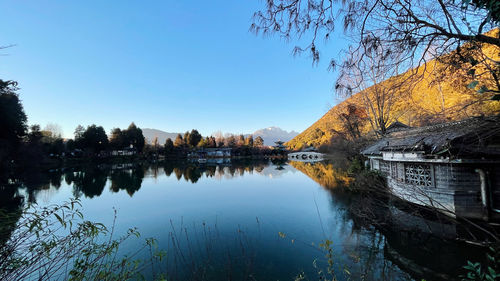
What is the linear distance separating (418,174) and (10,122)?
25.2 meters

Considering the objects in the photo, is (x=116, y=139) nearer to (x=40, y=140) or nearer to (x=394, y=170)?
(x=40, y=140)

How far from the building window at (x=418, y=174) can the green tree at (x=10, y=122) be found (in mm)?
23072

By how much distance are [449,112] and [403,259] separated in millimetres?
3066

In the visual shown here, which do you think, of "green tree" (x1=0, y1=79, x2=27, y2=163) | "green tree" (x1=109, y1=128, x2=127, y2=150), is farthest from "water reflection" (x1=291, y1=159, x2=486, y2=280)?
"green tree" (x1=109, y1=128, x2=127, y2=150)

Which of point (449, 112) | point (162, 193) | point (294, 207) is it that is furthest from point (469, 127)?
point (162, 193)

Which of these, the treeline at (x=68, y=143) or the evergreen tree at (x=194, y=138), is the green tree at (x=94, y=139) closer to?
the treeline at (x=68, y=143)

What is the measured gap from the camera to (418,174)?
19.5ft

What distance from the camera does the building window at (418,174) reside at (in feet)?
18.4

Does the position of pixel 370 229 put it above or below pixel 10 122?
below

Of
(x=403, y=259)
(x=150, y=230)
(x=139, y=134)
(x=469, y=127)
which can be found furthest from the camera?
(x=139, y=134)

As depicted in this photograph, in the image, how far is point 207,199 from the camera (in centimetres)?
918

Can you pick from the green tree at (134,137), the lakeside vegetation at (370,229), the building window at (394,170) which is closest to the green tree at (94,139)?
the green tree at (134,137)

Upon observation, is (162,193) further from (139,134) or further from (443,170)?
(139,134)

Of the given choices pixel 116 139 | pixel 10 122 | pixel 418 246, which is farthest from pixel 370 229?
pixel 116 139
